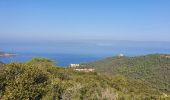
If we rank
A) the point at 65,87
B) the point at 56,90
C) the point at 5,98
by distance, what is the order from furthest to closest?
the point at 65,87 < the point at 56,90 < the point at 5,98

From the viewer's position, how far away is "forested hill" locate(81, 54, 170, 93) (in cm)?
7469

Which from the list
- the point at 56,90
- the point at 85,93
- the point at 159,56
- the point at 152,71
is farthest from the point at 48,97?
the point at 159,56

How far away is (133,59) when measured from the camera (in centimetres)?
10856

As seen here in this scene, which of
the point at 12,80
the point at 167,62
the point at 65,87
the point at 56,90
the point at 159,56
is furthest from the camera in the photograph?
the point at 159,56

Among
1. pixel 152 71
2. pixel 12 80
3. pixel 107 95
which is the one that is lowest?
pixel 152 71

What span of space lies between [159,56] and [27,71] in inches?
3243

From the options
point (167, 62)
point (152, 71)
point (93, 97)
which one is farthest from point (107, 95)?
point (167, 62)

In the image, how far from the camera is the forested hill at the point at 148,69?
74.7m

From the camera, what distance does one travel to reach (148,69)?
88.0 m

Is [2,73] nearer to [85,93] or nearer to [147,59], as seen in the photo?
[85,93]

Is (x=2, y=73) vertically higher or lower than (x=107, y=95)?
higher

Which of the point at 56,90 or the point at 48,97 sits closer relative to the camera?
the point at 48,97

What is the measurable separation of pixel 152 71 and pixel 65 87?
195ft

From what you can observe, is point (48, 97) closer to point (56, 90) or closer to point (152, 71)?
point (56, 90)
